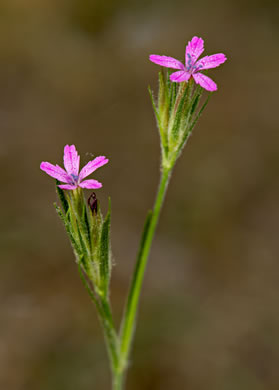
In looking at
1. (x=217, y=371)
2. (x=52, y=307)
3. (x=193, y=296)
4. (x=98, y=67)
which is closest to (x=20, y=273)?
(x=52, y=307)

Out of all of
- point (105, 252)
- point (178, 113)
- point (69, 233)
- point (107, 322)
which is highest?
point (178, 113)

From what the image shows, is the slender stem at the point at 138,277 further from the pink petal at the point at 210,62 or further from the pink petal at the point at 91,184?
the pink petal at the point at 210,62

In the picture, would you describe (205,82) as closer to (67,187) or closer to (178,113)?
(178,113)

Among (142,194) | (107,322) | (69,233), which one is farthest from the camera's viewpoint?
(142,194)

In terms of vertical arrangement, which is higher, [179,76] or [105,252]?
[179,76]

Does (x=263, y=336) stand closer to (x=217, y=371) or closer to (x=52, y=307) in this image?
(x=217, y=371)

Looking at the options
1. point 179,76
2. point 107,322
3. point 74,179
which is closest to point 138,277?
point 107,322
